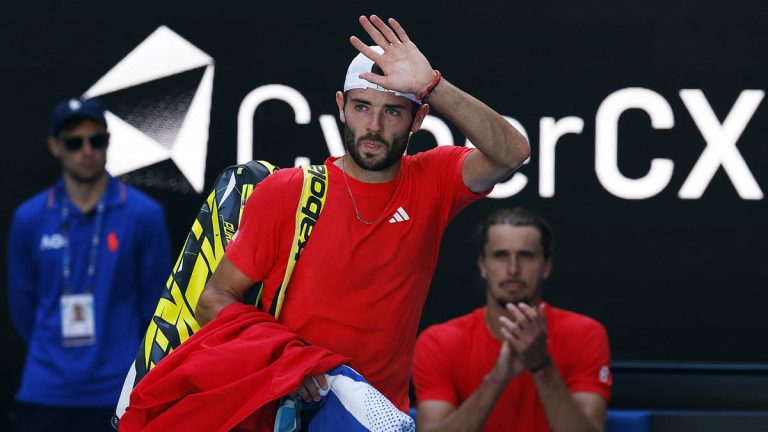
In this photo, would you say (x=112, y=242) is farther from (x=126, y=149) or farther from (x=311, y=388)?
(x=311, y=388)

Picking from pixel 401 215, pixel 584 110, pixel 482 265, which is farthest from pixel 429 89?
pixel 584 110

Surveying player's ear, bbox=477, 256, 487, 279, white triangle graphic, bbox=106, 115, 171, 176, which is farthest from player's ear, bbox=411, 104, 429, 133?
white triangle graphic, bbox=106, 115, 171, 176

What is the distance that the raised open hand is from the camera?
3416 mm

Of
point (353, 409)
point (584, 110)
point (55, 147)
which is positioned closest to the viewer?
point (353, 409)

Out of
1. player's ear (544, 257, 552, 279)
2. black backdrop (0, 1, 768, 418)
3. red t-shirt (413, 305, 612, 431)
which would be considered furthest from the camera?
black backdrop (0, 1, 768, 418)

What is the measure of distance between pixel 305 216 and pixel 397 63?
0.41m

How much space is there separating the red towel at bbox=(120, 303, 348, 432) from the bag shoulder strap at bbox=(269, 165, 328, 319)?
0.25 feet

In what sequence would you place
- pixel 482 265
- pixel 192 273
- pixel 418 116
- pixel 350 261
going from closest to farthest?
pixel 350 261, pixel 418 116, pixel 192 273, pixel 482 265

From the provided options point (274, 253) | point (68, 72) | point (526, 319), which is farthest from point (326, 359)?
point (68, 72)

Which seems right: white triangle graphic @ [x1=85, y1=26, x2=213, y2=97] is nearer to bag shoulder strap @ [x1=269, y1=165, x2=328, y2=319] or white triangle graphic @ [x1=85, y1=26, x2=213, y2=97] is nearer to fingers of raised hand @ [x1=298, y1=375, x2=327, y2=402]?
bag shoulder strap @ [x1=269, y1=165, x2=328, y2=319]

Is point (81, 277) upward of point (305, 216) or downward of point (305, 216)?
downward

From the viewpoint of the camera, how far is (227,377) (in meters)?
3.38

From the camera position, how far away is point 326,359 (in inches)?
132

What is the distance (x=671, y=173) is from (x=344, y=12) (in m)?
1.22
